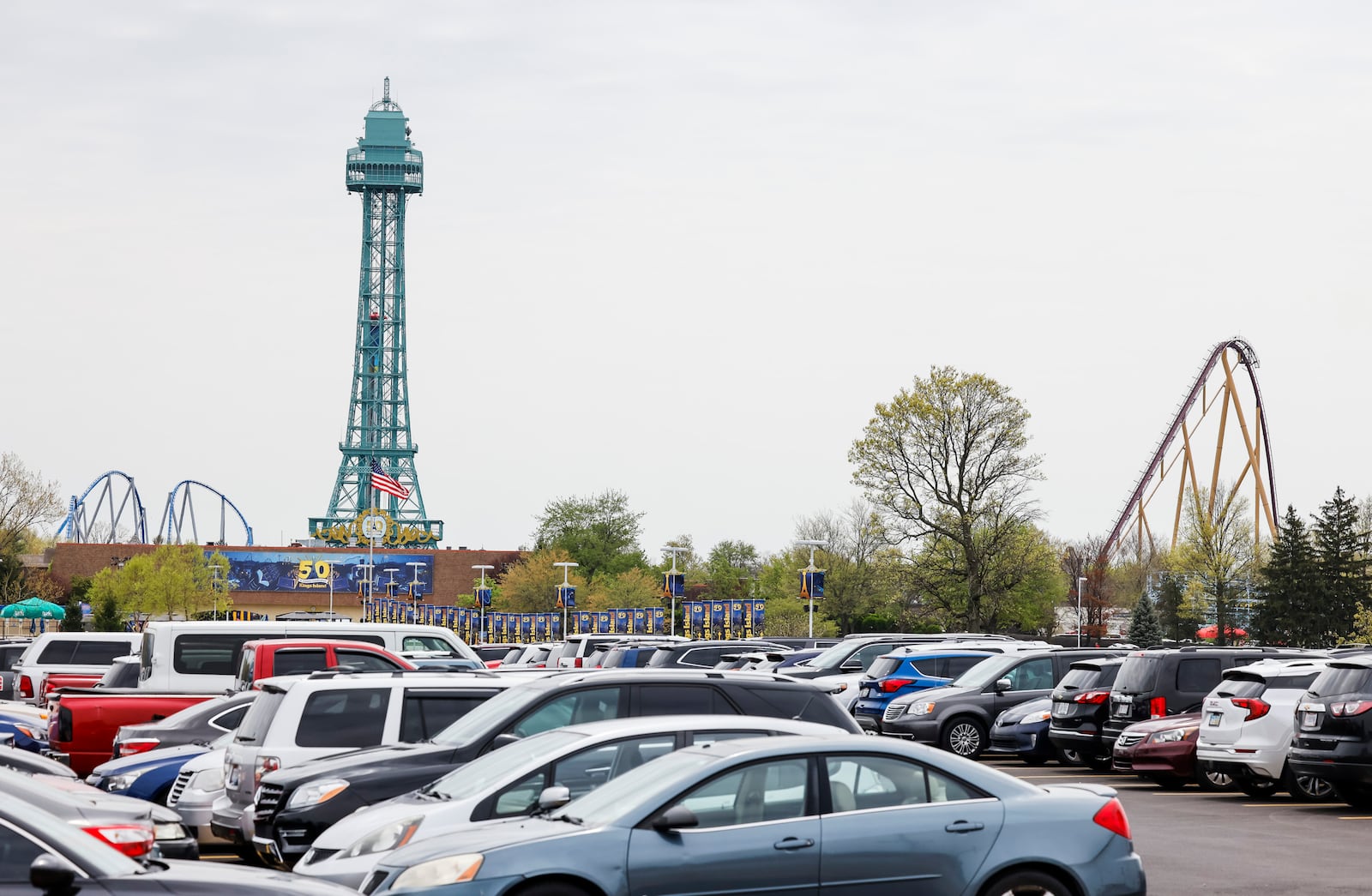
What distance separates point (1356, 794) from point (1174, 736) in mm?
2883

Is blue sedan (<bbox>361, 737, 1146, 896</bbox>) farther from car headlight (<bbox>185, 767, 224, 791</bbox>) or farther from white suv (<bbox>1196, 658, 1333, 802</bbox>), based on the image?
white suv (<bbox>1196, 658, 1333, 802</bbox>)

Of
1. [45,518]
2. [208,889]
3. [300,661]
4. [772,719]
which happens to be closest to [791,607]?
[45,518]

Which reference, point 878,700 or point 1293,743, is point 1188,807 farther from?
point 878,700

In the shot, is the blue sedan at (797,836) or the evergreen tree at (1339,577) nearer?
the blue sedan at (797,836)

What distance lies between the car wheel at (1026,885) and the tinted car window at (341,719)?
589 cm

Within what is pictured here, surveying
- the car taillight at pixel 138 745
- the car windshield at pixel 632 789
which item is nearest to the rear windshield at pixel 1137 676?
the car taillight at pixel 138 745

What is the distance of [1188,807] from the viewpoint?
18.2m

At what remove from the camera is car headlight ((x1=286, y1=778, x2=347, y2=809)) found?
11.5 metres

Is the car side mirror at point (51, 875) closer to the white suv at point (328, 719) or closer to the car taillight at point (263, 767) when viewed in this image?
the white suv at point (328, 719)

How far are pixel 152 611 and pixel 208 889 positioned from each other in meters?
102

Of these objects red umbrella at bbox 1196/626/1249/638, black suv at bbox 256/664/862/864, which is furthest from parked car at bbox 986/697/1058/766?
red umbrella at bbox 1196/626/1249/638

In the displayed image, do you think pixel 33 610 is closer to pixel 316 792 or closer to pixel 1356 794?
pixel 1356 794

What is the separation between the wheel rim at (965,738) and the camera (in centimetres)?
2433

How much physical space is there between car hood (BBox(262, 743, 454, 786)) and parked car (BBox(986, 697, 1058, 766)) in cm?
1314
